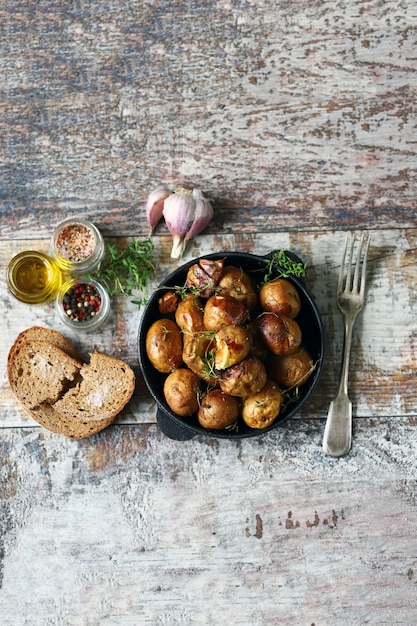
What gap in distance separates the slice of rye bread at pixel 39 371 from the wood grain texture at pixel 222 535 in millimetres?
165

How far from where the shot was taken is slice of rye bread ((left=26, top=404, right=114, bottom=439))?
1692mm

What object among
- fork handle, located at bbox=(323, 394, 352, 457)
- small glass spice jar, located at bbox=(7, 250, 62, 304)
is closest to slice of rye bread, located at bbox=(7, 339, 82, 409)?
small glass spice jar, located at bbox=(7, 250, 62, 304)

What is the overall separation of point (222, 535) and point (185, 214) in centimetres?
79

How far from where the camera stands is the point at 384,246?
174 centimetres

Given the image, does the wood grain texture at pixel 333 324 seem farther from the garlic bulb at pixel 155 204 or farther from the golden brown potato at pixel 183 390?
the golden brown potato at pixel 183 390

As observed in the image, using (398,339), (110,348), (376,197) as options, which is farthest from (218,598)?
(376,197)

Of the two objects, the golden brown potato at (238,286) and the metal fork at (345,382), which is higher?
the golden brown potato at (238,286)

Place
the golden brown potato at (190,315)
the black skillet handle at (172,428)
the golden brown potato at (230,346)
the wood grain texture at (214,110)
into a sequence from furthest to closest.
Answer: the wood grain texture at (214,110), the black skillet handle at (172,428), the golden brown potato at (190,315), the golden brown potato at (230,346)

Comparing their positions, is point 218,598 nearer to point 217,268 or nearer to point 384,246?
point 217,268

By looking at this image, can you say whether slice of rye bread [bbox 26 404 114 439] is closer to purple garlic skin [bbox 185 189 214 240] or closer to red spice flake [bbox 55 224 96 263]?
red spice flake [bbox 55 224 96 263]

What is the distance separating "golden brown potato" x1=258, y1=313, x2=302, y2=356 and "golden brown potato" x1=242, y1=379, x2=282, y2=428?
0.08m

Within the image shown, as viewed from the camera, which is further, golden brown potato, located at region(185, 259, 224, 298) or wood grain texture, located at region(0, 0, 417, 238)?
wood grain texture, located at region(0, 0, 417, 238)

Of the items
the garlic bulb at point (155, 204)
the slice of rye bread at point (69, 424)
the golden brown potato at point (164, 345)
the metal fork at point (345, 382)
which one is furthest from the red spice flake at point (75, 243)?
the metal fork at point (345, 382)

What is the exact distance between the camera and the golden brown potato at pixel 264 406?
1.49 meters
